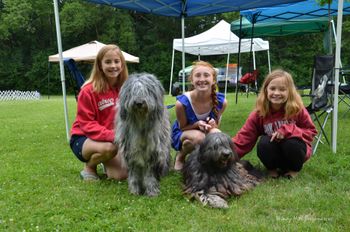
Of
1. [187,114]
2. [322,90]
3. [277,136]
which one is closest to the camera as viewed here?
[277,136]

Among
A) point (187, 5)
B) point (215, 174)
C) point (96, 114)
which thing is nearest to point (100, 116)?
point (96, 114)

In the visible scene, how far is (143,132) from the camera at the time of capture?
3309mm

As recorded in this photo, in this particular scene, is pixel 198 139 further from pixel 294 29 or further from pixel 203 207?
pixel 294 29

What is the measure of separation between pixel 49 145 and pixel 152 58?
90.8ft

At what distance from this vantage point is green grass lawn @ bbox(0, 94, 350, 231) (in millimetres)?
2768

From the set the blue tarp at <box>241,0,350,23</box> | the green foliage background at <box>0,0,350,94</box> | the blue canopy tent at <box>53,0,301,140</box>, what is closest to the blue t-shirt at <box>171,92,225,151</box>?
the blue canopy tent at <box>53,0,301,140</box>

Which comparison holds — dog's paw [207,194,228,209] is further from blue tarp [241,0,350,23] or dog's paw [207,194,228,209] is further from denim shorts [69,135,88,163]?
blue tarp [241,0,350,23]

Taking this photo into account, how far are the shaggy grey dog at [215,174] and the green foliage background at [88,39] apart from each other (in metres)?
27.4

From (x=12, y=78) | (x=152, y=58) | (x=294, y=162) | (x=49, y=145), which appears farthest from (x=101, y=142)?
(x=12, y=78)

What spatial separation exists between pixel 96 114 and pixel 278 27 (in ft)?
25.8

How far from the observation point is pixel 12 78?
33.7 m

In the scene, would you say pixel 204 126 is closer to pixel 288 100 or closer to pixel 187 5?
pixel 288 100

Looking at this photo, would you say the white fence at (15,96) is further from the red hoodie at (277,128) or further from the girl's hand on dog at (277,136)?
the girl's hand on dog at (277,136)

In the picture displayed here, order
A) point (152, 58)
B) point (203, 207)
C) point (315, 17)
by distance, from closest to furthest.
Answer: point (203, 207) < point (315, 17) < point (152, 58)
